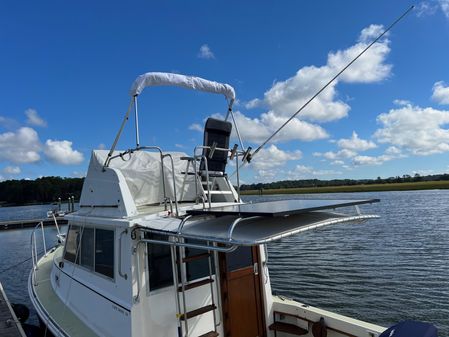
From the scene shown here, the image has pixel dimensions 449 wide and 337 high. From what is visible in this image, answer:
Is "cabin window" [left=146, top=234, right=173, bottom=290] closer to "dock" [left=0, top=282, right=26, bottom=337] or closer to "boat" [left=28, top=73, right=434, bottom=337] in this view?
"boat" [left=28, top=73, right=434, bottom=337]

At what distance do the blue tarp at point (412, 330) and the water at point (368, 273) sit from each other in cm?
468

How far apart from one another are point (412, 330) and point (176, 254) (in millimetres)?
2855

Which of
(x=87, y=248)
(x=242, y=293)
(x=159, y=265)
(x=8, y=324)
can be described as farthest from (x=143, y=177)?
(x=8, y=324)

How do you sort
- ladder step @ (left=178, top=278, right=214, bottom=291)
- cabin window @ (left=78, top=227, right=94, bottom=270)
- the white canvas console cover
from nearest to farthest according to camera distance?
the white canvas console cover → ladder step @ (left=178, top=278, right=214, bottom=291) → cabin window @ (left=78, top=227, right=94, bottom=270)

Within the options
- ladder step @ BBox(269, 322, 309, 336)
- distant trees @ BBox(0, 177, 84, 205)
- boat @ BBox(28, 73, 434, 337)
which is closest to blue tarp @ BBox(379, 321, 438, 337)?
boat @ BBox(28, 73, 434, 337)

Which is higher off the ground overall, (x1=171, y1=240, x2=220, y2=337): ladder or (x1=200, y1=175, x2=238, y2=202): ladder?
(x1=200, y1=175, x2=238, y2=202): ladder

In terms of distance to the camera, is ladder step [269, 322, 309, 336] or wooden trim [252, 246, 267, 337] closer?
ladder step [269, 322, 309, 336]

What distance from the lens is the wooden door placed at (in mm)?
4975

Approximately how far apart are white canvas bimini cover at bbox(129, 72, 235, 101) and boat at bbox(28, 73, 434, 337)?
17mm

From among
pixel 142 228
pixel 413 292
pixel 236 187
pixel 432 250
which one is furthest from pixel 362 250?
pixel 142 228

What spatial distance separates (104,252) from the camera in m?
5.29

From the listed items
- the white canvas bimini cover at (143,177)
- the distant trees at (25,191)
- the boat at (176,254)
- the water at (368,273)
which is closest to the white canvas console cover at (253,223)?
the boat at (176,254)

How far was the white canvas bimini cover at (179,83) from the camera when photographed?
5.44m

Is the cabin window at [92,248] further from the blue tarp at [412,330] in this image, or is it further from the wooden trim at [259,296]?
the blue tarp at [412,330]
